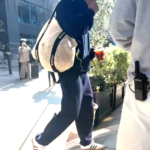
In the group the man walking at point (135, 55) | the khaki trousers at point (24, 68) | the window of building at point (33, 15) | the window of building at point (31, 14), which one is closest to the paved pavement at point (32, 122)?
the man walking at point (135, 55)

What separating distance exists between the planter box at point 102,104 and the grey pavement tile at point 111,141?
14.3 inches

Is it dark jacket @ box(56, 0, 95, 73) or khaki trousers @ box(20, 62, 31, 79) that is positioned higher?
dark jacket @ box(56, 0, 95, 73)

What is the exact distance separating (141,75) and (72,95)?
35.7 inches

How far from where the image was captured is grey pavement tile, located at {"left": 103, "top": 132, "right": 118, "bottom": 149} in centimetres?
246

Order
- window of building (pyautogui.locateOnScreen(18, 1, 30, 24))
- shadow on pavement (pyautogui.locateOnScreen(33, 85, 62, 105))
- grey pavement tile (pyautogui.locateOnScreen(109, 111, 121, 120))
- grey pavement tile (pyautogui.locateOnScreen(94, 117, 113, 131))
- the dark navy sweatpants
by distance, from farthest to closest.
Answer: window of building (pyautogui.locateOnScreen(18, 1, 30, 24))
shadow on pavement (pyautogui.locateOnScreen(33, 85, 62, 105))
grey pavement tile (pyautogui.locateOnScreen(109, 111, 121, 120))
grey pavement tile (pyautogui.locateOnScreen(94, 117, 113, 131))
the dark navy sweatpants

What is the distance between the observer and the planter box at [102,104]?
306 cm

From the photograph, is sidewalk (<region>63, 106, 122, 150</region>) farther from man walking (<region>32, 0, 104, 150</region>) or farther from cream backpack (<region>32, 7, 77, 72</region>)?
cream backpack (<region>32, 7, 77, 72</region>)

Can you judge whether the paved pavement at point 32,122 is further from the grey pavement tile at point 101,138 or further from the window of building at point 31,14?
the window of building at point 31,14

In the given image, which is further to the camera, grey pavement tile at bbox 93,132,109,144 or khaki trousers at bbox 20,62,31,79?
khaki trousers at bbox 20,62,31,79

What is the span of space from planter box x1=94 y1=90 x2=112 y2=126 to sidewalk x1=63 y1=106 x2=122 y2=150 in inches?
3.7

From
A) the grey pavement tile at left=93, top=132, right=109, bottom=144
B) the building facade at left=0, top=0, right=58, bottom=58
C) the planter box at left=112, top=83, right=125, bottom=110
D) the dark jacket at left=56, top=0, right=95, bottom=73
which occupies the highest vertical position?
the building facade at left=0, top=0, right=58, bottom=58

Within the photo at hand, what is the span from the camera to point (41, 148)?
2176 millimetres

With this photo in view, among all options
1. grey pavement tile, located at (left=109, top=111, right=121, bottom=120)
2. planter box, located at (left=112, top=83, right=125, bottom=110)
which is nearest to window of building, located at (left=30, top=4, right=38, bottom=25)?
planter box, located at (left=112, top=83, right=125, bottom=110)

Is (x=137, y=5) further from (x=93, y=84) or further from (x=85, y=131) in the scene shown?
(x=93, y=84)
